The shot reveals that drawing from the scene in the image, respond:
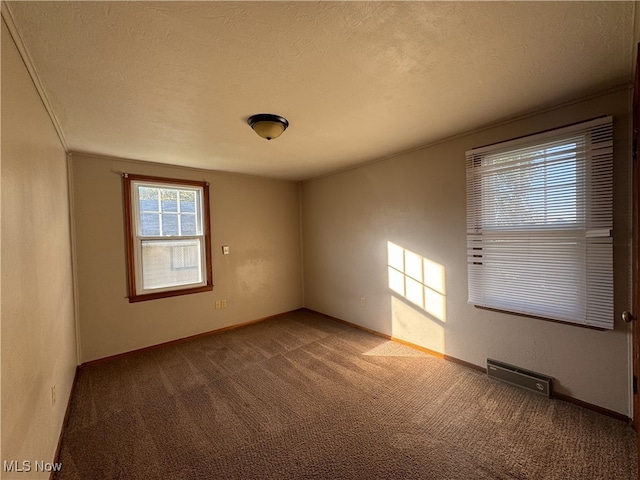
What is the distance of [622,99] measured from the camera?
73.0 inches

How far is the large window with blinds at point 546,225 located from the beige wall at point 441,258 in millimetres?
85

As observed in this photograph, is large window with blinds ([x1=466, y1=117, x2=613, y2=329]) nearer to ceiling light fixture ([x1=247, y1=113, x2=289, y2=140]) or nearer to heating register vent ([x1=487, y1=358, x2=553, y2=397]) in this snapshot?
heating register vent ([x1=487, y1=358, x2=553, y2=397])

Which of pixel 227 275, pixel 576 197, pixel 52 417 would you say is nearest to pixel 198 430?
pixel 52 417

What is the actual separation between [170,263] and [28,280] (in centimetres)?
226

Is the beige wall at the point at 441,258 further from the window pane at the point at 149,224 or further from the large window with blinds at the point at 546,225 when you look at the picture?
the window pane at the point at 149,224

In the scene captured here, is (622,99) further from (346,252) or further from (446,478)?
(346,252)

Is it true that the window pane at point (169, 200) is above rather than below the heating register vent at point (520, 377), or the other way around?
above

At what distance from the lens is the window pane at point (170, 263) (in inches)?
133

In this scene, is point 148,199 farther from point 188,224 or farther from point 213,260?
point 213,260

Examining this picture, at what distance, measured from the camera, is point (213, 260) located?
3857mm

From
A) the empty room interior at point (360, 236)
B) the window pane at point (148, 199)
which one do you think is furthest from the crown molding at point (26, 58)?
the window pane at point (148, 199)

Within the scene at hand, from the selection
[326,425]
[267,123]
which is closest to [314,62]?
[267,123]

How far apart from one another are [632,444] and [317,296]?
358 centimetres

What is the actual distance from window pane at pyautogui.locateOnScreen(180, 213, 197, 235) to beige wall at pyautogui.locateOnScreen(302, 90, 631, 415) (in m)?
1.85
